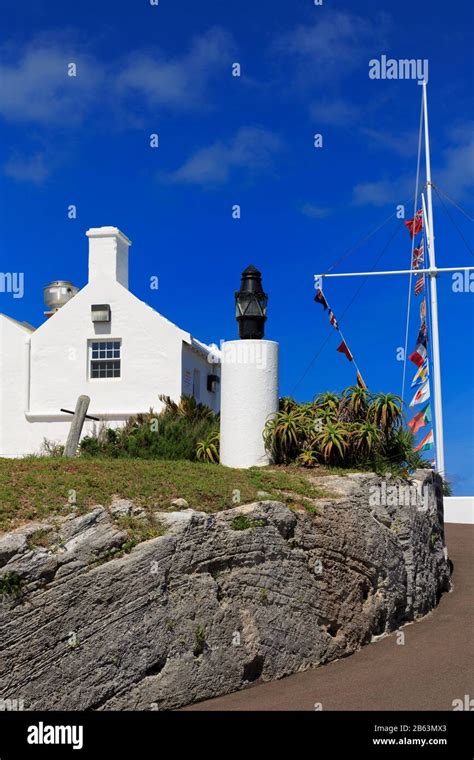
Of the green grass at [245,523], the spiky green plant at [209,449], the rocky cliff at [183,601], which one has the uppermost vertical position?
the spiky green plant at [209,449]

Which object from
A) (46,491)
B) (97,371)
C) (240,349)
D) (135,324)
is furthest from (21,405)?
(46,491)

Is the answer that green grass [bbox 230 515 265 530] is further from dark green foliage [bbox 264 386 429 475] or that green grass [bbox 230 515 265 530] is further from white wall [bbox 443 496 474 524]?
white wall [bbox 443 496 474 524]

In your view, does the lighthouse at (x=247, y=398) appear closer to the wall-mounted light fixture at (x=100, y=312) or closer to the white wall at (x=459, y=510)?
the wall-mounted light fixture at (x=100, y=312)

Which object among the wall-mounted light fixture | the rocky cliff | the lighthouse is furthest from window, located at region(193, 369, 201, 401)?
the rocky cliff

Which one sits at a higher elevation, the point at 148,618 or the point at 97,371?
the point at 97,371

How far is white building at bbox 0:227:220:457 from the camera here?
23.0 metres

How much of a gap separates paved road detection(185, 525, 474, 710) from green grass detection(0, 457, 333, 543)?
2.55 m

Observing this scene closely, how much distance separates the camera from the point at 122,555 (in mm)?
10750

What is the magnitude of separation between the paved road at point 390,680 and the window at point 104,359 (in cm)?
1228

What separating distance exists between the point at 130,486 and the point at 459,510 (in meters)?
14.0

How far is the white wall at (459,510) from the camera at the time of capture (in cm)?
2352

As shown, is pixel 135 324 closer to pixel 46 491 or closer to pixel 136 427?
pixel 136 427

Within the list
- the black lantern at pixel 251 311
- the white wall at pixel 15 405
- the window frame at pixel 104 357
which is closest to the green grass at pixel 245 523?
the black lantern at pixel 251 311
